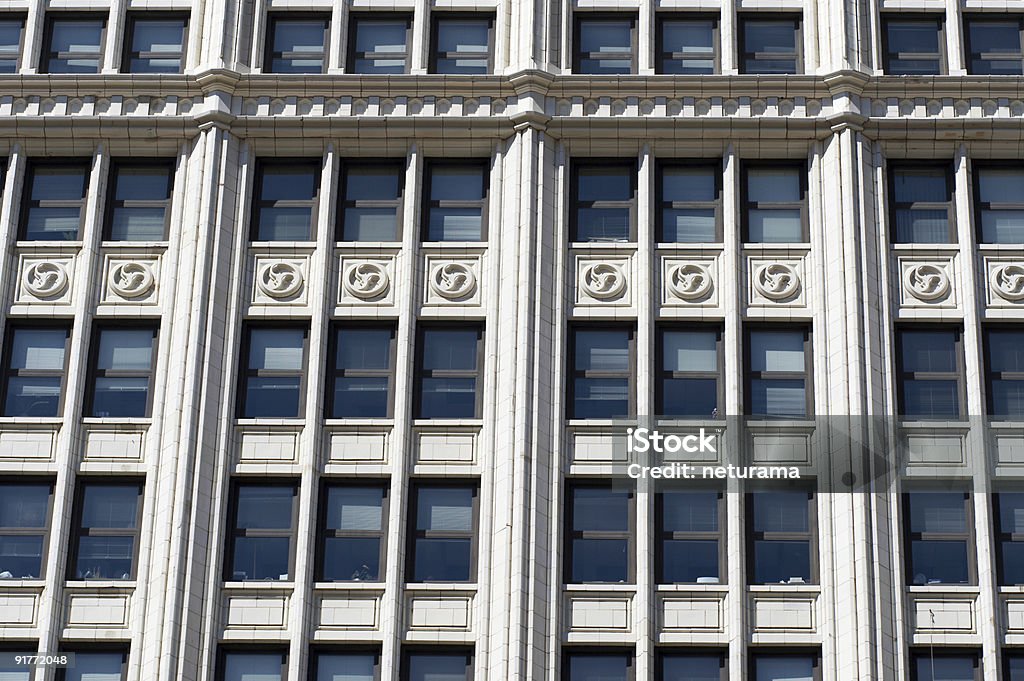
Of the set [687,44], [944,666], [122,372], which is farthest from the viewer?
[687,44]

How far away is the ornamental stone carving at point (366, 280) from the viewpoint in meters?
42.7

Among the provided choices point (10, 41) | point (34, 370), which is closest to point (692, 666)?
point (34, 370)

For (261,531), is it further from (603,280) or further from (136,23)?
(136,23)

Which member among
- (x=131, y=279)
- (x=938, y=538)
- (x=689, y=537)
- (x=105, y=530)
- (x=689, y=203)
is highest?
(x=689, y=203)

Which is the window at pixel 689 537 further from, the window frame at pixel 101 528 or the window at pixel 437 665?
the window frame at pixel 101 528

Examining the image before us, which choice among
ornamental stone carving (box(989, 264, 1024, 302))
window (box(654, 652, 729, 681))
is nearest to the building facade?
window (box(654, 652, 729, 681))

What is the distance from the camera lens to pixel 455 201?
4406 cm

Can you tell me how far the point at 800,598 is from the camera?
3938 centimetres

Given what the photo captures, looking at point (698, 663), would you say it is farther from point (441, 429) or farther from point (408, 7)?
point (408, 7)

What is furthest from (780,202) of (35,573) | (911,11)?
(35,573)

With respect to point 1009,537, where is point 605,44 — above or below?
above

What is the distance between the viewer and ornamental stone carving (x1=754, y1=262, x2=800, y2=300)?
42500 millimetres

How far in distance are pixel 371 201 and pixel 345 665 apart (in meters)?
10.2

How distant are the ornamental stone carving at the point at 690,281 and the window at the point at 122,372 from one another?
10652mm
